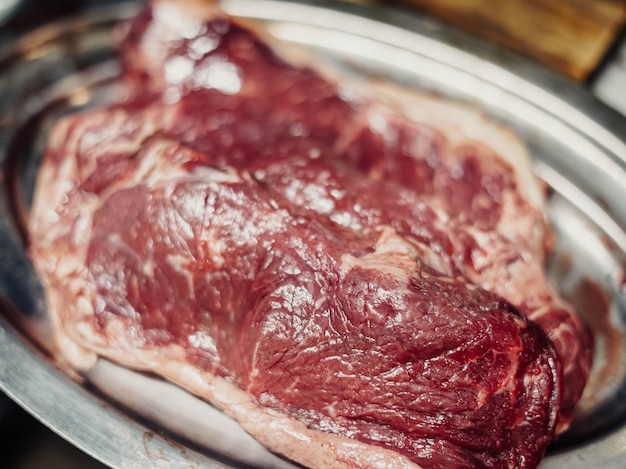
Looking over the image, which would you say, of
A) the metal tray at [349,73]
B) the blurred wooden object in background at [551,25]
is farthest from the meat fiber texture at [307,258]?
the blurred wooden object in background at [551,25]

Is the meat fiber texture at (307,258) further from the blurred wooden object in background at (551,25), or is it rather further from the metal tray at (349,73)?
the blurred wooden object in background at (551,25)

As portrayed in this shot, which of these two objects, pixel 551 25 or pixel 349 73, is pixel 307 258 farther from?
pixel 551 25

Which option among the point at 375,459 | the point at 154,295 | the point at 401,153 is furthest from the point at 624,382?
the point at 154,295

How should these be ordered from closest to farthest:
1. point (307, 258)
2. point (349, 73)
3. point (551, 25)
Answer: point (307, 258)
point (349, 73)
point (551, 25)

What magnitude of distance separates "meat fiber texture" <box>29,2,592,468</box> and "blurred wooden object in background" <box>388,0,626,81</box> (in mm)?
1528

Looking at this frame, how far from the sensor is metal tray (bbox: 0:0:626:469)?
2137 mm

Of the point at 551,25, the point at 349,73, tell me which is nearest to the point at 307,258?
the point at 349,73

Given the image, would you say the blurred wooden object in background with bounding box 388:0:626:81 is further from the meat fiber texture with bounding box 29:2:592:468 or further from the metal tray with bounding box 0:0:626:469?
the meat fiber texture with bounding box 29:2:592:468

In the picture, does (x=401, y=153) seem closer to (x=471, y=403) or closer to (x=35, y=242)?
(x=471, y=403)

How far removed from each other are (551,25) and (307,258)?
2.91 m

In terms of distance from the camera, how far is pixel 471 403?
1944 mm

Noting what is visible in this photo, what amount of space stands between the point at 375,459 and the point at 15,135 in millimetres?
2339

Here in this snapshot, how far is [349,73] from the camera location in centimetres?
336

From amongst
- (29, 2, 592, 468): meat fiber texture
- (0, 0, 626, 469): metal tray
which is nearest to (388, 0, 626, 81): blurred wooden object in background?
(0, 0, 626, 469): metal tray
